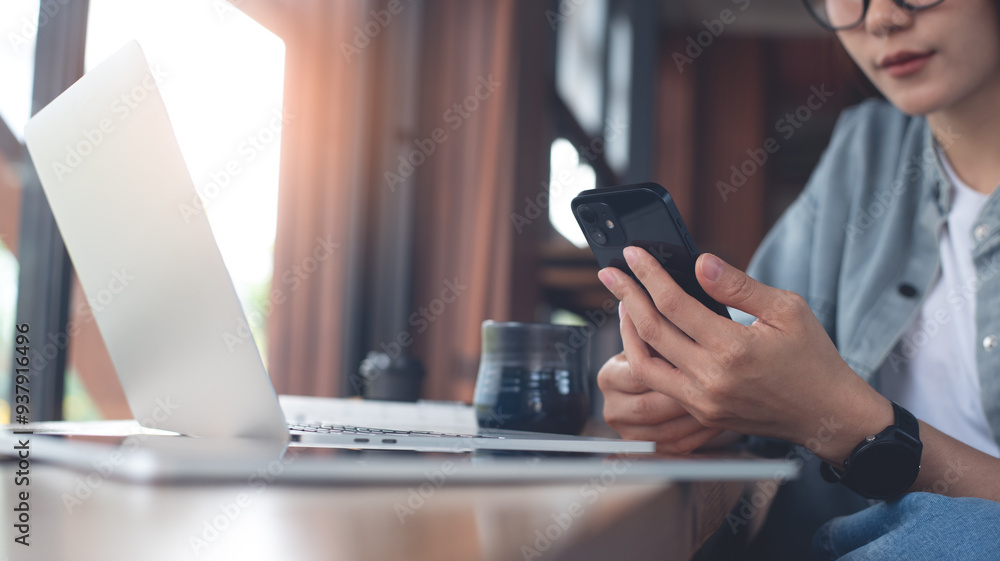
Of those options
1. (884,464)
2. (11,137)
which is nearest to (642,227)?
(884,464)

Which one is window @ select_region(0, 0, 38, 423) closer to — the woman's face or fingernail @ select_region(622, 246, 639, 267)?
fingernail @ select_region(622, 246, 639, 267)

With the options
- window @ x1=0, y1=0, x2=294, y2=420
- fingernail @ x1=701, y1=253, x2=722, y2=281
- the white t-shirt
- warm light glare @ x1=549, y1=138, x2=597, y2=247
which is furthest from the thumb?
warm light glare @ x1=549, y1=138, x2=597, y2=247

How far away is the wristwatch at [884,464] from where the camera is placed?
0.58m

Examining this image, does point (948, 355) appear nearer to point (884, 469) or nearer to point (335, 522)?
point (884, 469)

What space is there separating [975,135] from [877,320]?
0.33 meters

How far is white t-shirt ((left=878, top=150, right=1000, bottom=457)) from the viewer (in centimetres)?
96

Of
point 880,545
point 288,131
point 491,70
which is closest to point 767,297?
point 880,545

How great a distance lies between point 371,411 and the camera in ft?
2.76

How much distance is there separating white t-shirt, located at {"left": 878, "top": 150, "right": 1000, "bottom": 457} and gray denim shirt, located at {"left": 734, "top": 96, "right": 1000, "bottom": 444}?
16mm

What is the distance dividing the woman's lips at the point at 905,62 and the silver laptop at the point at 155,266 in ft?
2.33

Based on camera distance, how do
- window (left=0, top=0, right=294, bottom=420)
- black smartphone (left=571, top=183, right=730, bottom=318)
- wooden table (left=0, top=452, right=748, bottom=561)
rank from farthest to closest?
window (left=0, top=0, right=294, bottom=420) < black smartphone (left=571, top=183, right=730, bottom=318) < wooden table (left=0, top=452, right=748, bottom=561)

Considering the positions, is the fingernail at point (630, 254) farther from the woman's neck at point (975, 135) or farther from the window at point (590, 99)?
the window at point (590, 99)

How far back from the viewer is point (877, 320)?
1015mm

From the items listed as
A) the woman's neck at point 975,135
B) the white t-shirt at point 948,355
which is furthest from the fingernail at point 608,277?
the woman's neck at point 975,135
